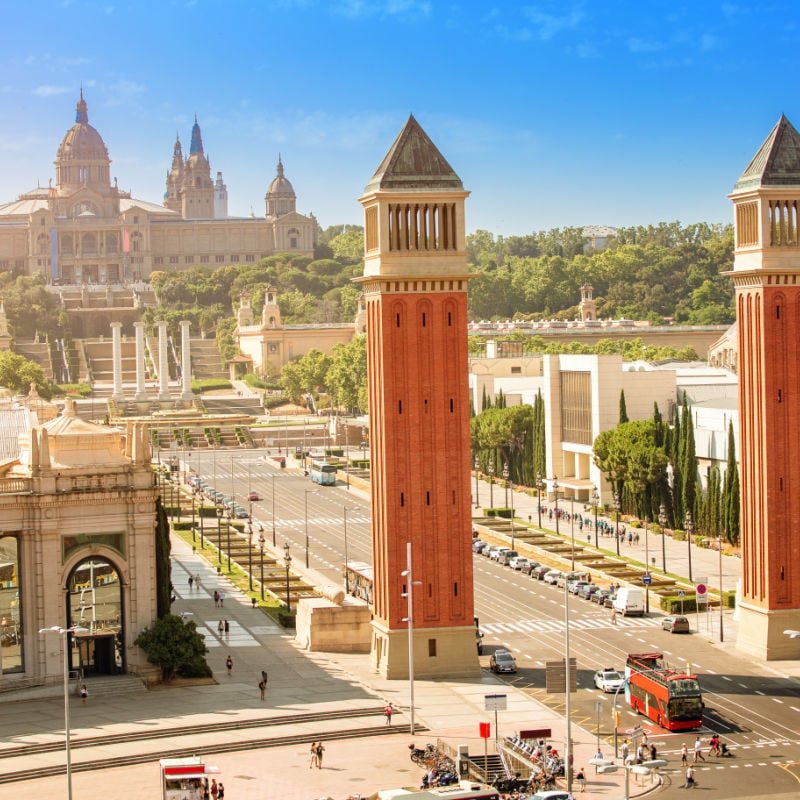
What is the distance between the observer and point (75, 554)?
7531 centimetres

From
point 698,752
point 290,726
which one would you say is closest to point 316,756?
point 290,726

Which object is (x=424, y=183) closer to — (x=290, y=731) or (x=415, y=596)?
(x=415, y=596)

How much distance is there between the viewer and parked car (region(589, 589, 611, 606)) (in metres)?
97.2

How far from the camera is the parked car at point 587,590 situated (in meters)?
99.1

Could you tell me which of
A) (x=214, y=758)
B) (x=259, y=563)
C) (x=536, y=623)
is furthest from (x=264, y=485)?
(x=214, y=758)

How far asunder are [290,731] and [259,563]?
47414 mm

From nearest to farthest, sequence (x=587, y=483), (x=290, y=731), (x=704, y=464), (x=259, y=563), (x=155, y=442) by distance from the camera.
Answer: (x=290, y=731)
(x=259, y=563)
(x=704, y=464)
(x=587, y=483)
(x=155, y=442)

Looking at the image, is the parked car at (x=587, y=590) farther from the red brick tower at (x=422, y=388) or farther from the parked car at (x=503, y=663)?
the red brick tower at (x=422, y=388)

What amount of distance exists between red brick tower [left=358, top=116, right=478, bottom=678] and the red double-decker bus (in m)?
9.08

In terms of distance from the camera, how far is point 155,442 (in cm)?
19175

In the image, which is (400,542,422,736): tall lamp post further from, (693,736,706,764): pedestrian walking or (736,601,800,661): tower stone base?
(736,601,800,661): tower stone base

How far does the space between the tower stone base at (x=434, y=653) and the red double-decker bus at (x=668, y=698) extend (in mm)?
8351

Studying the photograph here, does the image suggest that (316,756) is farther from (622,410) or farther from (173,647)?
(622,410)

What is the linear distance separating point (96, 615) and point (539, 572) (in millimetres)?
37771
